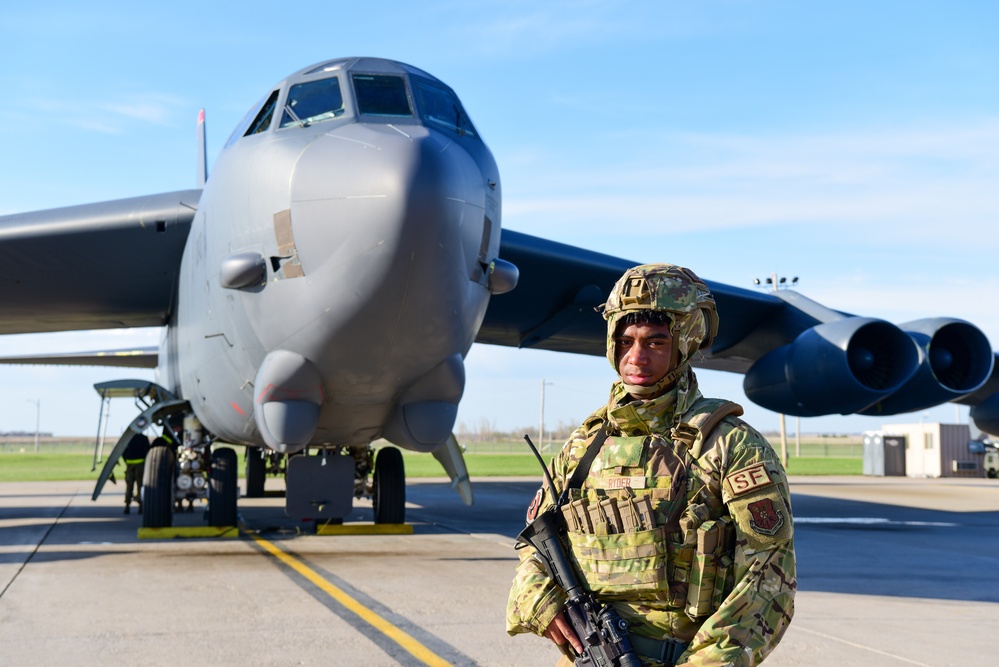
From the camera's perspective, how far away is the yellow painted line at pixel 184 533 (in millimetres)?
11781

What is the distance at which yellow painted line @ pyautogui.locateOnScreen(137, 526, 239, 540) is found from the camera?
464 inches

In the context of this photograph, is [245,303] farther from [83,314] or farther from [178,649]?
[83,314]

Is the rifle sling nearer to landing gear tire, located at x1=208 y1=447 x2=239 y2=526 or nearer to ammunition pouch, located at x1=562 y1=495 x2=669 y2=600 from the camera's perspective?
ammunition pouch, located at x1=562 y1=495 x2=669 y2=600

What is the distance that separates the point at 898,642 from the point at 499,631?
238 cm

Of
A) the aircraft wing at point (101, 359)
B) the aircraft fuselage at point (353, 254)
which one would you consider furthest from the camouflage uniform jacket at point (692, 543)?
the aircraft wing at point (101, 359)

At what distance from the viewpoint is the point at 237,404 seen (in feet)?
34.2

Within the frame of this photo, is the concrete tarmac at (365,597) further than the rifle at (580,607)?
Yes

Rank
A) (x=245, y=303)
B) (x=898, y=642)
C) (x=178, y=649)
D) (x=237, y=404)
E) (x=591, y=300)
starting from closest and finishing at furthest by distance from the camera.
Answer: (x=178, y=649) < (x=898, y=642) < (x=245, y=303) < (x=237, y=404) < (x=591, y=300)

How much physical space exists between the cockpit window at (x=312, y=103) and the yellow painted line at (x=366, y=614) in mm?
3844

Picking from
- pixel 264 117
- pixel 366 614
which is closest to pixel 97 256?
pixel 264 117

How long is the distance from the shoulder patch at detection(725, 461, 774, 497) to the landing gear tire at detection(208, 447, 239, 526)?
1020 centimetres

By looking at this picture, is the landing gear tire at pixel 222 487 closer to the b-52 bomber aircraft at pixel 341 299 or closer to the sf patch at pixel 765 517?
the b-52 bomber aircraft at pixel 341 299

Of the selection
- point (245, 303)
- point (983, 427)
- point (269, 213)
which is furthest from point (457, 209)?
point (983, 427)

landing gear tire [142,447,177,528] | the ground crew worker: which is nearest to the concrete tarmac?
landing gear tire [142,447,177,528]
